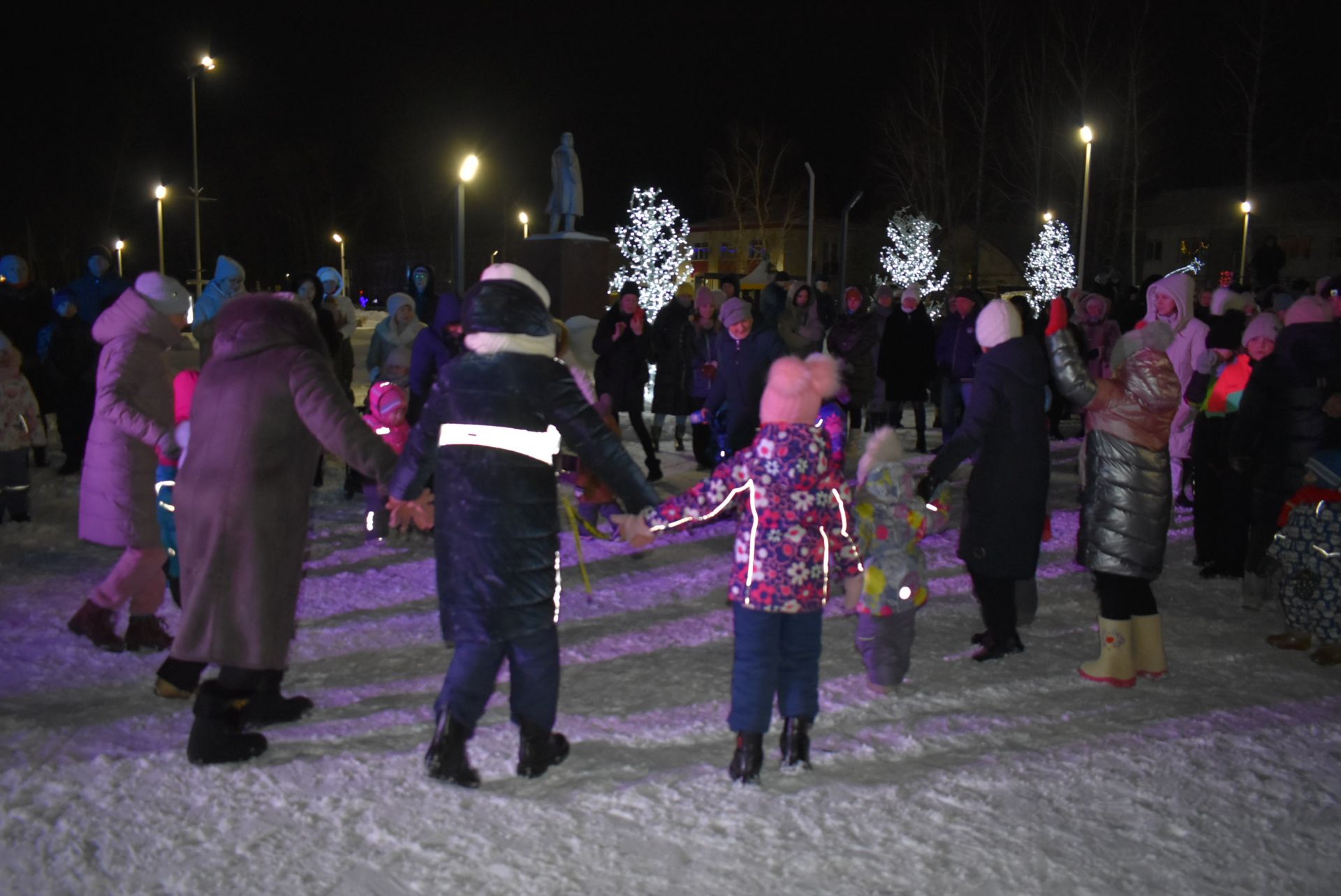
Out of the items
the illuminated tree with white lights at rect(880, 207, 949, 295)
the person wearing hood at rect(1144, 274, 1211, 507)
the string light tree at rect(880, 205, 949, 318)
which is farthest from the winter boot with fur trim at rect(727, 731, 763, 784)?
the illuminated tree with white lights at rect(880, 207, 949, 295)

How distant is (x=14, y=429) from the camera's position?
855cm

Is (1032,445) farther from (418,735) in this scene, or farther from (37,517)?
(37,517)

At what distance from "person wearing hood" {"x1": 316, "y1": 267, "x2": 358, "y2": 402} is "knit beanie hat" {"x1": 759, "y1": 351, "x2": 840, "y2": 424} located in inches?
264

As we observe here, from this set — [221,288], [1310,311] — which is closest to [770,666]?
[1310,311]

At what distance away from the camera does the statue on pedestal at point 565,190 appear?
17.6 metres

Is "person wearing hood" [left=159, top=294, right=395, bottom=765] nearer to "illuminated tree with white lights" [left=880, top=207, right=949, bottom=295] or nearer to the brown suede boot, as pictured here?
the brown suede boot

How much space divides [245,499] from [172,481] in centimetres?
201

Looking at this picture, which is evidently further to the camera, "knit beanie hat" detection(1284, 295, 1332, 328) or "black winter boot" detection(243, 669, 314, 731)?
"knit beanie hat" detection(1284, 295, 1332, 328)

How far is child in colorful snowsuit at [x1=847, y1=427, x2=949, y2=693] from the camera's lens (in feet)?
16.8

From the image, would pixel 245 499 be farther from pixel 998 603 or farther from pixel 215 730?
pixel 998 603

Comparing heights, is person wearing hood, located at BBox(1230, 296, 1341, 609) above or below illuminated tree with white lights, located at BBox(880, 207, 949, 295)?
below

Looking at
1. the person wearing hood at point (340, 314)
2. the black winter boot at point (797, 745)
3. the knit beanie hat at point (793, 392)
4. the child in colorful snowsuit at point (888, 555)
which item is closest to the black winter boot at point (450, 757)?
the black winter boot at point (797, 745)

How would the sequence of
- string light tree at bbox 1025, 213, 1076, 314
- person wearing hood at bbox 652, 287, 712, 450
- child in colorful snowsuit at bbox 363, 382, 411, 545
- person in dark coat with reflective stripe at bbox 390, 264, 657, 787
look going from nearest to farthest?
person in dark coat with reflective stripe at bbox 390, 264, 657, 787, child in colorful snowsuit at bbox 363, 382, 411, 545, person wearing hood at bbox 652, 287, 712, 450, string light tree at bbox 1025, 213, 1076, 314

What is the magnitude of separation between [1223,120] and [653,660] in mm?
35336
